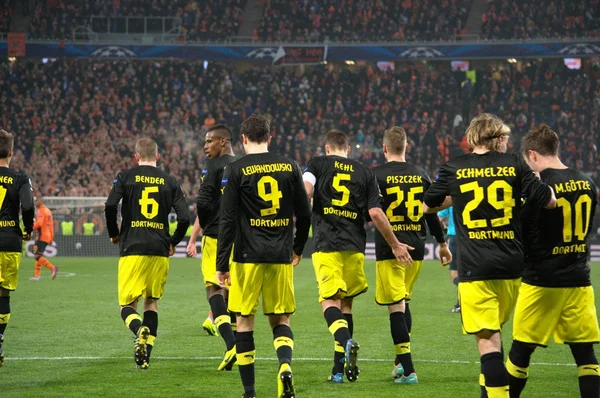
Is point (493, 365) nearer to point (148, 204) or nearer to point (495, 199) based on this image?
point (495, 199)

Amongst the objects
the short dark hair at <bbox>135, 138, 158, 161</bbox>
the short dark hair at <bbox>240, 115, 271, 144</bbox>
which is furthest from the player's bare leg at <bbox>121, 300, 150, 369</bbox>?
the short dark hair at <bbox>240, 115, 271, 144</bbox>

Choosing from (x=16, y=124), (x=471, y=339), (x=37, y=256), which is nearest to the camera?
(x=471, y=339)

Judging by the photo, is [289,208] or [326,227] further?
[326,227]

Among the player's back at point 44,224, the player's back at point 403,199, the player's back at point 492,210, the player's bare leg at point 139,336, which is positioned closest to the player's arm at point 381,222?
the player's back at point 403,199

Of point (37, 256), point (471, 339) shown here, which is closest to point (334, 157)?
point (471, 339)

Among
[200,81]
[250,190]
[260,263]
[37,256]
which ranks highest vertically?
[200,81]

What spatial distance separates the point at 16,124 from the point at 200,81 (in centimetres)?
902

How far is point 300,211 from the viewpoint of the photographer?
793 centimetres

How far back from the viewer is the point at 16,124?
4222 cm

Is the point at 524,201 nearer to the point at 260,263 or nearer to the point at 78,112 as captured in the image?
the point at 260,263

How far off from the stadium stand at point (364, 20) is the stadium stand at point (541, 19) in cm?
A: 161

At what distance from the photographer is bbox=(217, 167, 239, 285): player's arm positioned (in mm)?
7516

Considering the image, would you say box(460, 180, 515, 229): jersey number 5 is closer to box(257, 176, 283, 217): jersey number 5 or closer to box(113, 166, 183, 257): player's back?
box(257, 176, 283, 217): jersey number 5

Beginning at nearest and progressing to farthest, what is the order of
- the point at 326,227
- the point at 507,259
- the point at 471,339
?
the point at 507,259, the point at 326,227, the point at 471,339
